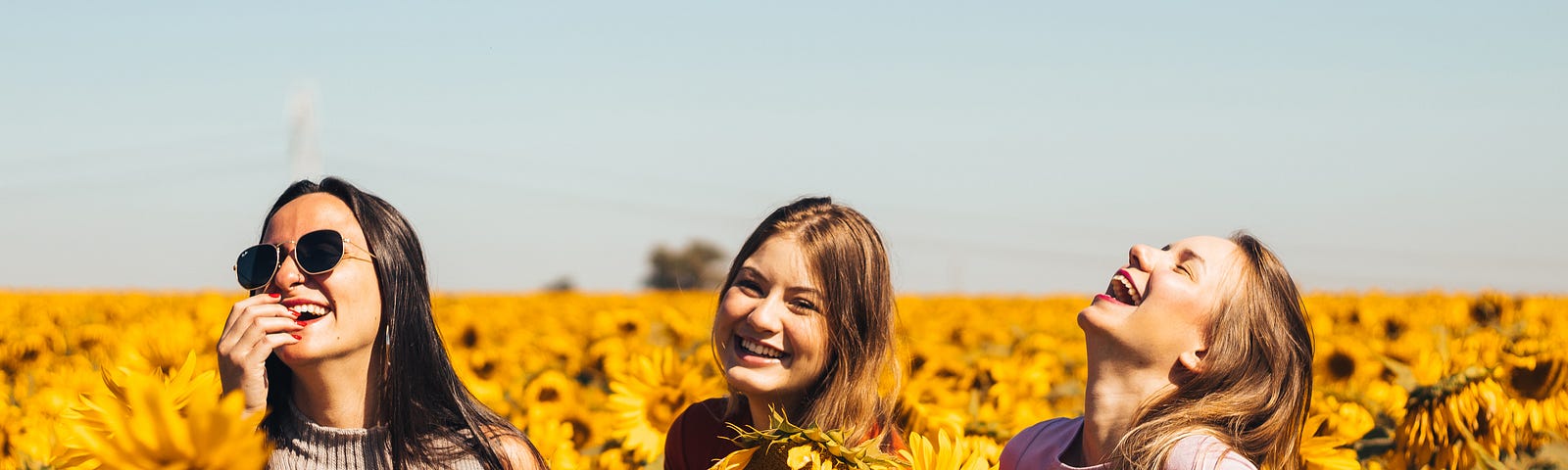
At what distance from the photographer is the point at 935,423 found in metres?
3.28

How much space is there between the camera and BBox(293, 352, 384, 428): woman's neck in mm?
A: 2438

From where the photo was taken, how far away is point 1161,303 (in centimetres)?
249

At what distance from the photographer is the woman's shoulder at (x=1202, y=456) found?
7.71 ft

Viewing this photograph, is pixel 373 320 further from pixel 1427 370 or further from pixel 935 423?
pixel 1427 370

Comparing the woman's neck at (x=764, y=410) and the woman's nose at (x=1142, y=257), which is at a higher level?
the woman's nose at (x=1142, y=257)

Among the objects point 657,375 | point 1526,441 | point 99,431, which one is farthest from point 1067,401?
point 99,431

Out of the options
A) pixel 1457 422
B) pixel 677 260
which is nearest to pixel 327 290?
pixel 1457 422

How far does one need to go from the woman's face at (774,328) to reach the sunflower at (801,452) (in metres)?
0.81

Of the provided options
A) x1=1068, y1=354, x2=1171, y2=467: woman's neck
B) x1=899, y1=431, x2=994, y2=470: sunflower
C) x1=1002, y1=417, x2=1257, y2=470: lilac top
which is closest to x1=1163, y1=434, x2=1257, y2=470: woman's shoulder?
x1=1002, y1=417, x2=1257, y2=470: lilac top

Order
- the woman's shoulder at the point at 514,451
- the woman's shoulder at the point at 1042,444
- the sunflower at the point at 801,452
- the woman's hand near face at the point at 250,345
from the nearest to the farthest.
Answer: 1. the sunflower at the point at 801,452
2. the woman's hand near face at the point at 250,345
3. the woman's shoulder at the point at 514,451
4. the woman's shoulder at the point at 1042,444

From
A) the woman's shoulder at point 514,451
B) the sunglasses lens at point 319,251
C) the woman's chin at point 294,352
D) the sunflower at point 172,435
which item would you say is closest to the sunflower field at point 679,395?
the sunflower at point 172,435

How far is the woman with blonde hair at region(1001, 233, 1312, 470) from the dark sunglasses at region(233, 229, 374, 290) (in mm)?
1281

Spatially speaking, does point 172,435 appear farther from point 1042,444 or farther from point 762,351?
point 1042,444

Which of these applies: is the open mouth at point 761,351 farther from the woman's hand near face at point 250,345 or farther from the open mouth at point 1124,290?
the woman's hand near face at point 250,345
